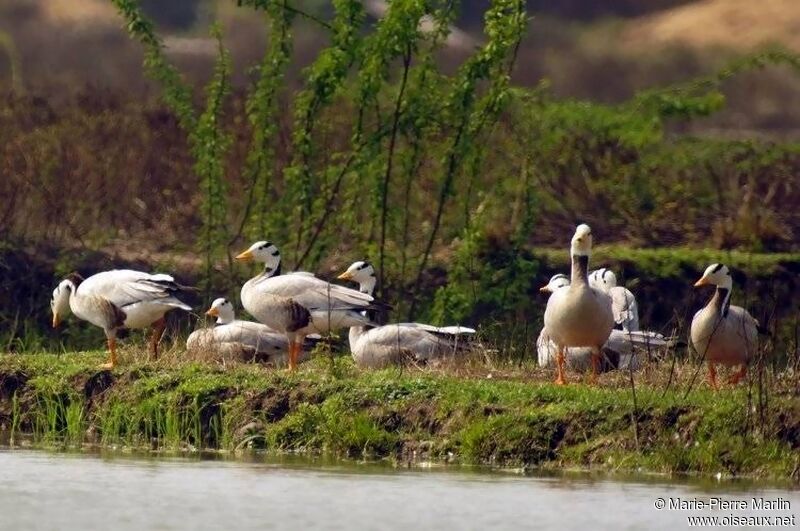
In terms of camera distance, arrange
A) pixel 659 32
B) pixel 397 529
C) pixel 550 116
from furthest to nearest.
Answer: pixel 659 32, pixel 550 116, pixel 397 529

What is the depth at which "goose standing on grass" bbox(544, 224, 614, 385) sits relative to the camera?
44.1 feet

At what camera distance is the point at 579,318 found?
1345 cm

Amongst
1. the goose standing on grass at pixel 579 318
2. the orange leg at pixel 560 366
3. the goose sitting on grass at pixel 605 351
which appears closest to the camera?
the goose standing on grass at pixel 579 318

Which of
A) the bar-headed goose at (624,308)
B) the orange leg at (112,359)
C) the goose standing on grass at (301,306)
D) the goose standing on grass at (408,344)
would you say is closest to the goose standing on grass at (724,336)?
the bar-headed goose at (624,308)

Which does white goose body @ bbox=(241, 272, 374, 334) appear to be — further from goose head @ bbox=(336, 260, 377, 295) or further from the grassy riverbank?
goose head @ bbox=(336, 260, 377, 295)

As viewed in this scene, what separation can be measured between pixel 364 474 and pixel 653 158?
1066 centimetres

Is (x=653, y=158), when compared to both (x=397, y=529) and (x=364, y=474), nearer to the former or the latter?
(x=364, y=474)

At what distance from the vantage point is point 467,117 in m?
18.1

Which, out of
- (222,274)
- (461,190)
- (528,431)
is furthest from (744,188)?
(528,431)

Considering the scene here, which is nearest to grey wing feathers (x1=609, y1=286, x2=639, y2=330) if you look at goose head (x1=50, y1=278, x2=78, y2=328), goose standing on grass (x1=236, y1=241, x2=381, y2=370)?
goose standing on grass (x1=236, y1=241, x2=381, y2=370)

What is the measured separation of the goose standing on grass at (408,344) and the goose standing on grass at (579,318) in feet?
3.46

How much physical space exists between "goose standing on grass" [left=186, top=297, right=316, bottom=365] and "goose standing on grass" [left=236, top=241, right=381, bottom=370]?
0.27m

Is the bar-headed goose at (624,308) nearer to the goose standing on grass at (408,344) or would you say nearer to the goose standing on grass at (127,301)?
the goose standing on grass at (408,344)

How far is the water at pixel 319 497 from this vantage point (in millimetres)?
10094
